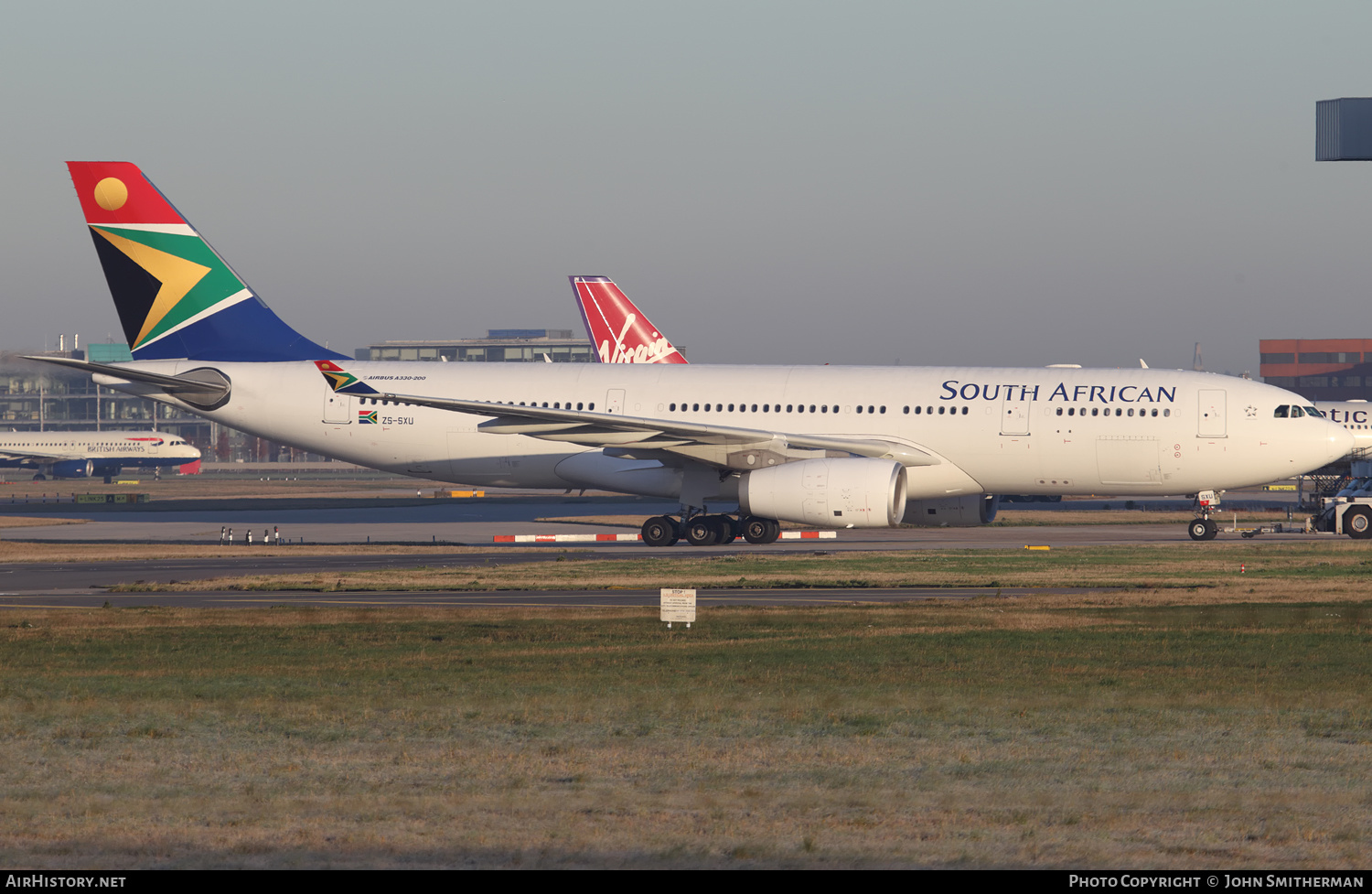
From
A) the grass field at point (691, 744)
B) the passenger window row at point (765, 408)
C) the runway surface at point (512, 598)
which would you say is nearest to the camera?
the grass field at point (691, 744)

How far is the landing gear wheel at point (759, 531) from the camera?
1553 inches

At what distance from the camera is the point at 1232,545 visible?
37188 millimetres

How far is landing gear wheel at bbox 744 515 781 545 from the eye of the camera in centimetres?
3944

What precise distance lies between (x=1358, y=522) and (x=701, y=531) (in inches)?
794

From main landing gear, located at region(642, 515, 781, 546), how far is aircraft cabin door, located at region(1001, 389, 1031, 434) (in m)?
6.64

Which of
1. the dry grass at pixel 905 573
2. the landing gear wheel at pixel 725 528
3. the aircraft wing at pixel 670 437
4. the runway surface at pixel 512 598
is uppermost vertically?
the aircraft wing at pixel 670 437

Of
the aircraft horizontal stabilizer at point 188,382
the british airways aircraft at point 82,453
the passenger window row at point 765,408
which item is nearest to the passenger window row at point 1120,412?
the passenger window row at point 765,408

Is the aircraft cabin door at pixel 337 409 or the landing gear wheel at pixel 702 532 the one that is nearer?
the landing gear wheel at pixel 702 532

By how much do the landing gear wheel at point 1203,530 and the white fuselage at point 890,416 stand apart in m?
1.91

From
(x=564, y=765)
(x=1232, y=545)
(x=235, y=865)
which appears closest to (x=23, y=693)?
(x=564, y=765)

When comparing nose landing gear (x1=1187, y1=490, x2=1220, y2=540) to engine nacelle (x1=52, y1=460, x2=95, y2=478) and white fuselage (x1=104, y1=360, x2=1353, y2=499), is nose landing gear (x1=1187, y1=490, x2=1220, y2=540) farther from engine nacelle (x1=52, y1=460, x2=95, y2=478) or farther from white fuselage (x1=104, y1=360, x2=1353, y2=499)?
engine nacelle (x1=52, y1=460, x2=95, y2=478)

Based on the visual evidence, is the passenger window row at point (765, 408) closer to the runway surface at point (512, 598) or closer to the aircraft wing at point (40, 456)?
the runway surface at point (512, 598)

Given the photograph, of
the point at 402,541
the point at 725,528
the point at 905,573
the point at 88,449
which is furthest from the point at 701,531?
the point at 88,449

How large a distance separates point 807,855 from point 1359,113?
164 feet
